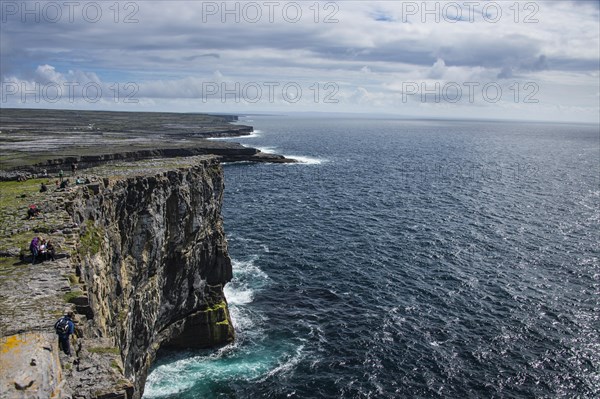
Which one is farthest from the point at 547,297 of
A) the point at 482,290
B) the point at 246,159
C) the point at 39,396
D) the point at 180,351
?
the point at 246,159

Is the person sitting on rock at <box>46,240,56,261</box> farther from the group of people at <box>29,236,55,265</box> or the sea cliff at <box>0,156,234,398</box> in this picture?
the sea cliff at <box>0,156,234,398</box>

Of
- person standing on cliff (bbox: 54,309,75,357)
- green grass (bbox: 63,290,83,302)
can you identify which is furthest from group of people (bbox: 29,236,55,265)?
person standing on cliff (bbox: 54,309,75,357)

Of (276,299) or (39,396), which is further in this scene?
(276,299)

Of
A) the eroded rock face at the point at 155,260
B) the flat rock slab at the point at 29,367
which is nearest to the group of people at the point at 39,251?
the eroded rock face at the point at 155,260

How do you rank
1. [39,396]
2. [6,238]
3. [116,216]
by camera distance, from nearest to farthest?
[39,396], [6,238], [116,216]

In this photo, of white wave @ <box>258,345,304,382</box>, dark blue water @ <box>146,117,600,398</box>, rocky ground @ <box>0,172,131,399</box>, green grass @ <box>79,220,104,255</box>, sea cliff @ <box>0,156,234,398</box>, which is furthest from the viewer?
white wave @ <box>258,345,304,382</box>

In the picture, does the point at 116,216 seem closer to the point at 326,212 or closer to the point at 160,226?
the point at 160,226

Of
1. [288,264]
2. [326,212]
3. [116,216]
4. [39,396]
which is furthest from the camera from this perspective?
[326,212]
